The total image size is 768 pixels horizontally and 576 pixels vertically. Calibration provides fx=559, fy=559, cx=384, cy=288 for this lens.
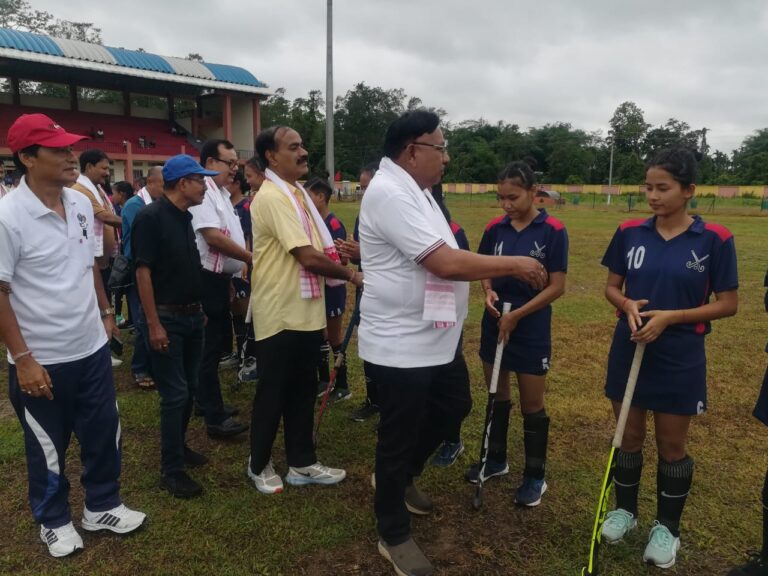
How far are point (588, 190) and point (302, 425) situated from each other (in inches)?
2479

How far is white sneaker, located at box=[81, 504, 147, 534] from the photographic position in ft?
9.95

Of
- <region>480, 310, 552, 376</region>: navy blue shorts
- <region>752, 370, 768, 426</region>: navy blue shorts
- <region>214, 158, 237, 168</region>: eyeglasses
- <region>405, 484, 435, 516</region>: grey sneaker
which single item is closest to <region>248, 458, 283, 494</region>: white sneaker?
<region>405, 484, 435, 516</region>: grey sneaker

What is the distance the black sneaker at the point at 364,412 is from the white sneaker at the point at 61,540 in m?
2.18

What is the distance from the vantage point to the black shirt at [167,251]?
3.26 m

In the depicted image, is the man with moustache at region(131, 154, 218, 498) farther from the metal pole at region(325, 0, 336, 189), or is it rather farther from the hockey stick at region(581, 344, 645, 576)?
the metal pole at region(325, 0, 336, 189)

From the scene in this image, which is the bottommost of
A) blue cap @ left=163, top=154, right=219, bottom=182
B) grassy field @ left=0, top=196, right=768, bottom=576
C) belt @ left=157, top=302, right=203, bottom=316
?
grassy field @ left=0, top=196, right=768, bottom=576

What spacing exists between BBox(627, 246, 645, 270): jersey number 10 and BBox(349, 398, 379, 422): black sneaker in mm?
2513

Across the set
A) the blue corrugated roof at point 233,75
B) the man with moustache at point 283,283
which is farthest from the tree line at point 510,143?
the man with moustache at point 283,283

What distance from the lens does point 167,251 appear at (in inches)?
131

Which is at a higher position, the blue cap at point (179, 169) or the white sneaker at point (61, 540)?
the blue cap at point (179, 169)

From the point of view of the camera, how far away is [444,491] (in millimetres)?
3525

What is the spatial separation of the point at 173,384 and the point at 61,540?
0.96 m

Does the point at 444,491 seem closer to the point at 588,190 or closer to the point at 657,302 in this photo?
the point at 657,302

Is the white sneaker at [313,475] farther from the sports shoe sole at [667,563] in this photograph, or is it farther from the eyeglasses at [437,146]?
the eyeglasses at [437,146]
